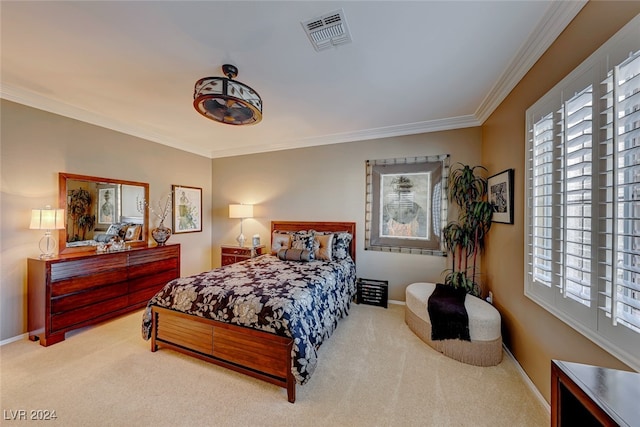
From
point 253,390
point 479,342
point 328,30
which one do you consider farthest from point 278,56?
point 479,342

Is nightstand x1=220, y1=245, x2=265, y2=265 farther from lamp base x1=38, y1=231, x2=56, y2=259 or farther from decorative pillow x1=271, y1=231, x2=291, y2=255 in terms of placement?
lamp base x1=38, y1=231, x2=56, y2=259

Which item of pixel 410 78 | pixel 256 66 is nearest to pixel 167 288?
pixel 256 66

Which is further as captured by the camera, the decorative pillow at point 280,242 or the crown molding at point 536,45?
the decorative pillow at point 280,242

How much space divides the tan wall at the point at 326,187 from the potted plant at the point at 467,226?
0.81 ft

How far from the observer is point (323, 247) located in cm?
354

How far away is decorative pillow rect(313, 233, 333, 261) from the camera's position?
11.4 ft

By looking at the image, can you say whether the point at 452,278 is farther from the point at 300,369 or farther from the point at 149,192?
the point at 149,192

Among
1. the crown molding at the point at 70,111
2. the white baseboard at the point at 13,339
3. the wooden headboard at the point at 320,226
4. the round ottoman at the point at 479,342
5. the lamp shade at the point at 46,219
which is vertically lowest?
the white baseboard at the point at 13,339

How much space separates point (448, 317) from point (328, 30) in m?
2.73

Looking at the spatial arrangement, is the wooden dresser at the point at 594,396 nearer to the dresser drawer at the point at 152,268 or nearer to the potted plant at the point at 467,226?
the potted plant at the point at 467,226

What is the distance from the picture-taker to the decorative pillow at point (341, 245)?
3623 mm

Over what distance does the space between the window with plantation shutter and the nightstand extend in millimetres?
3866

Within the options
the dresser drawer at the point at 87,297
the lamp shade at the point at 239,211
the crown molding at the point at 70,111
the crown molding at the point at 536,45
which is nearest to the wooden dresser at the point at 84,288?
the dresser drawer at the point at 87,297

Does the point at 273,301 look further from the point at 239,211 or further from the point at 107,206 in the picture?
the point at 107,206
